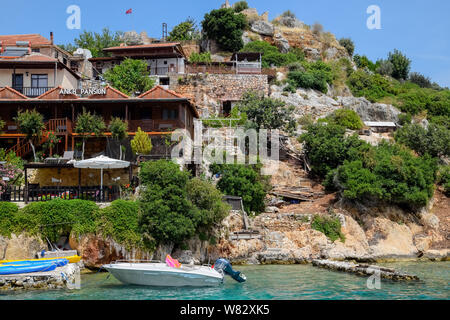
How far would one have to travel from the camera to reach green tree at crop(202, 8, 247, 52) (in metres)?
60.5

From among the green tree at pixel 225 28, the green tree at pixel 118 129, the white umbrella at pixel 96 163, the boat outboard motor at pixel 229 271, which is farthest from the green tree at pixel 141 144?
the green tree at pixel 225 28

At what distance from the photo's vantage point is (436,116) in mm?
52719

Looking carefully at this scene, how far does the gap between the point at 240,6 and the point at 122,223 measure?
52779 millimetres

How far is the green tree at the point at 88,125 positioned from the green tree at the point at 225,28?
105 feet

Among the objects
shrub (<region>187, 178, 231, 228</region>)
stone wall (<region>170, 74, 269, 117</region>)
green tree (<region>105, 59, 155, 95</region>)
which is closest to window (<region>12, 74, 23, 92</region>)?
green tree (<region>105, 59, 155, 95</region>)

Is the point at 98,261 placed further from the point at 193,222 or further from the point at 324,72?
the point at 324,72

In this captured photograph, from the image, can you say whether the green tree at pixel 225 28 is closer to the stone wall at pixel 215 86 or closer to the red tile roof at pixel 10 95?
the stone wall at pixel 215 86

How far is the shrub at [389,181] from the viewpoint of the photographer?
1240 inches

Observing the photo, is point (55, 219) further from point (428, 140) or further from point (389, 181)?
point (428, 140)

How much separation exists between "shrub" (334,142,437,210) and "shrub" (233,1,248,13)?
136 ft

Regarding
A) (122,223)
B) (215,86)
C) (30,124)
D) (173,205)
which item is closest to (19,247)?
(122,223)

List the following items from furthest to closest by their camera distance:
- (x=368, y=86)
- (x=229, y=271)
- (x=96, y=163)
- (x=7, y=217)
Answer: (x=368, y=86) → (x=96, y=163) → (x=7, y=217) → (x=229, y=271)

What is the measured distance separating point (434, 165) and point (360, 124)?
11.2 meters

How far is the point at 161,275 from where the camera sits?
18812 mm
